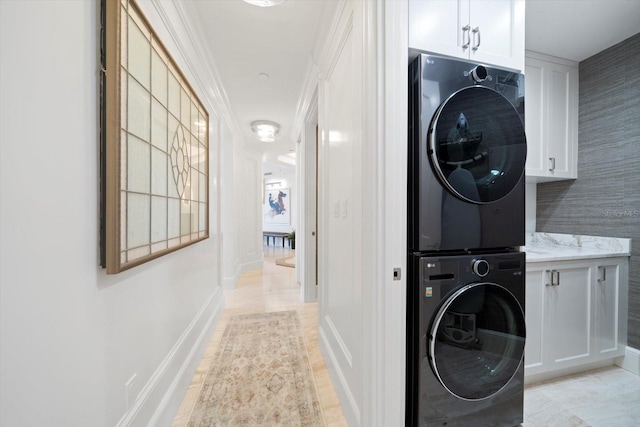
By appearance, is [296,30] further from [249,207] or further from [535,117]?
[249,207]

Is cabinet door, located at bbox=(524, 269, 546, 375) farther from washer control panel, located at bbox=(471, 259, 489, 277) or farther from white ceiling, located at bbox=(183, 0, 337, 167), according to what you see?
white ceiling, located at bbox=(183, 0, 337, 167)

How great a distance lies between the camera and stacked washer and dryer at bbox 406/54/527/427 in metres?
1.06

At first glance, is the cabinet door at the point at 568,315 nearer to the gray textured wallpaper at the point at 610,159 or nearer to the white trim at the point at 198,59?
the gray textured wallpaper at the point at 610,159

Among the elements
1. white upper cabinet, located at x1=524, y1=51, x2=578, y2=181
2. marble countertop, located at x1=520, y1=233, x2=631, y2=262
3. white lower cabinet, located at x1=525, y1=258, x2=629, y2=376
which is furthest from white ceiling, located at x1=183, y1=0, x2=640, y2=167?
white lower cabinet, located at x1=525, y1=258, x2=629, y2=376

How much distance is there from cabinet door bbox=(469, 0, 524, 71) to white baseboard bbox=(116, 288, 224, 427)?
7.14ft

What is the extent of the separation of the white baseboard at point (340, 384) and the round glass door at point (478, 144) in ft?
3.90

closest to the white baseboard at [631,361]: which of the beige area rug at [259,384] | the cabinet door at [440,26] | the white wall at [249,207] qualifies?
the beige area rug at [259,384]

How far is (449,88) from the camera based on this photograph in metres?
1.08

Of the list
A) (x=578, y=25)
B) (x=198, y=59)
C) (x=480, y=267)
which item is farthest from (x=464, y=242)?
(x=198, y=59)

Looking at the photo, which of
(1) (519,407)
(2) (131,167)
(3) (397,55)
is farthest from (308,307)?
(3) (397,55)

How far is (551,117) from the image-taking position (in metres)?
1.98

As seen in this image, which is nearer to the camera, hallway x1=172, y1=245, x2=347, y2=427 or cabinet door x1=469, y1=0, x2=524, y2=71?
cabinet door x1=469, y1=0, x2=524, y2=71

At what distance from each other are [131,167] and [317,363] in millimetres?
1766

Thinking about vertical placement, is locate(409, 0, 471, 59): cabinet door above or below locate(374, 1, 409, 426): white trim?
above
